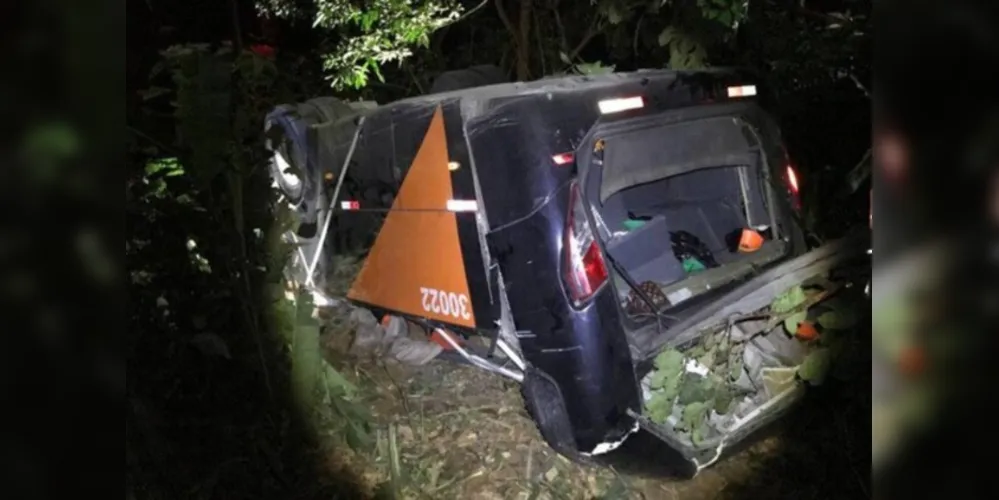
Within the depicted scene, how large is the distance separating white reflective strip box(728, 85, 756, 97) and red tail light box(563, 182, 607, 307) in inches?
47.0

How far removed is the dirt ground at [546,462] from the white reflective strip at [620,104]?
1.41 metres

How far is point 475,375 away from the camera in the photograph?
4223mm

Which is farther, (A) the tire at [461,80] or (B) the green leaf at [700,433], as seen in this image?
(A) the tire at [461,80]

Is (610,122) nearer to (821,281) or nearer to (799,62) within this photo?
(821,281)

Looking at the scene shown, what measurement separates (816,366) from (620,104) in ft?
4.26

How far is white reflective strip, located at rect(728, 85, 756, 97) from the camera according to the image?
12.6ft

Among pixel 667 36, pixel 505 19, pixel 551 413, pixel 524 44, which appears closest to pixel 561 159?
pixel 551 413

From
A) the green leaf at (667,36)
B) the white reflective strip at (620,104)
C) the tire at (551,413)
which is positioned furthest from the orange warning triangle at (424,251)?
the green leaf at (667,36)

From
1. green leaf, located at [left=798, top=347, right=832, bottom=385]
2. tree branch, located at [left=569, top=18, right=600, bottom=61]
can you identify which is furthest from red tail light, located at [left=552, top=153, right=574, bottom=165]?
tree branch, located at [left=569, top=18, right=600, bottom=61]

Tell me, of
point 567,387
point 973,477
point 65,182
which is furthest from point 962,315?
point 567,387

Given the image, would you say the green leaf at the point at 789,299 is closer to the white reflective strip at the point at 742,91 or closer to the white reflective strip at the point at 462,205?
the white reflective strip at the point at 742,91

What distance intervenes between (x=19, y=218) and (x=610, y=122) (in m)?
2.54

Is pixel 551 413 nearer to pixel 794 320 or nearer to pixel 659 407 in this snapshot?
pixel 659 407

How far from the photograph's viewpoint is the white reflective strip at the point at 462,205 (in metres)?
3.48
